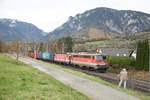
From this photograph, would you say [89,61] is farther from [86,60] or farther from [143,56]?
[143,56]

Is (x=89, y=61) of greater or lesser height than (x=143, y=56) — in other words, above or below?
below

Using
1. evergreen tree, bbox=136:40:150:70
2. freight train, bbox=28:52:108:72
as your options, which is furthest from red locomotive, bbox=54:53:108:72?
evergreen tree, bbox=136:40:150:70

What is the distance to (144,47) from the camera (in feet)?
205

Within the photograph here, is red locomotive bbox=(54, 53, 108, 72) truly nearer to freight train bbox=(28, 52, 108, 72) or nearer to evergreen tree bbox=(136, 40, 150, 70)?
freight train bbox=(28, 52, 108, 72)

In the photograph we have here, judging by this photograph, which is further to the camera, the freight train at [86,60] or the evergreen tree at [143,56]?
the freight train at [86,60]

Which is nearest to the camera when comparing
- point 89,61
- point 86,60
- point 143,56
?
point 143,56

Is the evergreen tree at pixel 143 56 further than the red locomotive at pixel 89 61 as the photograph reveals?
No

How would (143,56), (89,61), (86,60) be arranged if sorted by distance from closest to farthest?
(143,56)
(89,61)
(86,60)

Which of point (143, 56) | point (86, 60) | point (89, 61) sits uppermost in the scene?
point (143, 56)

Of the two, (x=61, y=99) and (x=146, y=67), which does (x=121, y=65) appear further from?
(x=61, y=99)

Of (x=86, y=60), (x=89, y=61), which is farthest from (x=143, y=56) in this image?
(x=86, y=60)

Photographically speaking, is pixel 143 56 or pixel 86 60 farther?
pixel 86 60

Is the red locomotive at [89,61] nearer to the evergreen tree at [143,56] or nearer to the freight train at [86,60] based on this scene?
the freight train at [86,60]

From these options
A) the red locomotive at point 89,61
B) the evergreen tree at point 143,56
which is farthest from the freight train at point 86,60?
the evergreen tree at point 143,56
